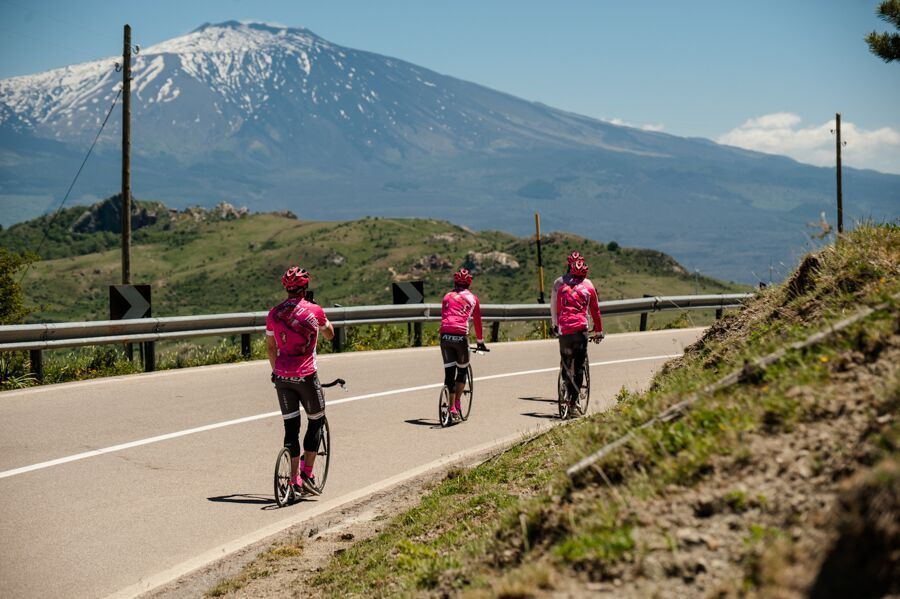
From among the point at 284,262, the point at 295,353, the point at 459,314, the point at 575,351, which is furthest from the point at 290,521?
the point at 284,262

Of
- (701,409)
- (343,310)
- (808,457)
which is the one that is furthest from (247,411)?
(808,457)

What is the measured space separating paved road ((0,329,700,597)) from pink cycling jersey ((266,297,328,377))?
1.27 metres

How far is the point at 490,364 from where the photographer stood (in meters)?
18.5

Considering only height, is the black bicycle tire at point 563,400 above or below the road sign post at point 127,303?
below

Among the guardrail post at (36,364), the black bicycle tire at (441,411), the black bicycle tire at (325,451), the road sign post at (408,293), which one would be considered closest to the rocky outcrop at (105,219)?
the road sign post at (408,293)

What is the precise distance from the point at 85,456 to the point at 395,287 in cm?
1253

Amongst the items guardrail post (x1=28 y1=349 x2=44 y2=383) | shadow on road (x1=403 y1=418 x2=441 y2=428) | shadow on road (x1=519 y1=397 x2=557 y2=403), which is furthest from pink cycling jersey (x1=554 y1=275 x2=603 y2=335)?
guardrail post (x1=28 y1=349 x2=44 y2=383)

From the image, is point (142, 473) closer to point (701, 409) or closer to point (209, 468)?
point (209, 468)

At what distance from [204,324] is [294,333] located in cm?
947

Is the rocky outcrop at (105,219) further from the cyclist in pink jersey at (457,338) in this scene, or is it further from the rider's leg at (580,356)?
the rider's leg at (580,356)

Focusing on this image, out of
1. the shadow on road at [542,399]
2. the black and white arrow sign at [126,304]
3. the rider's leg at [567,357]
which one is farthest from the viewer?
the black and white arrow sign at [126,304]

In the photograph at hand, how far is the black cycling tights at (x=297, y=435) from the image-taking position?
30.0ft

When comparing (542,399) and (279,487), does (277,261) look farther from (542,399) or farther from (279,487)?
(279,487)

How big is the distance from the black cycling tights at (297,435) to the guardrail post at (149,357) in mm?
8096
